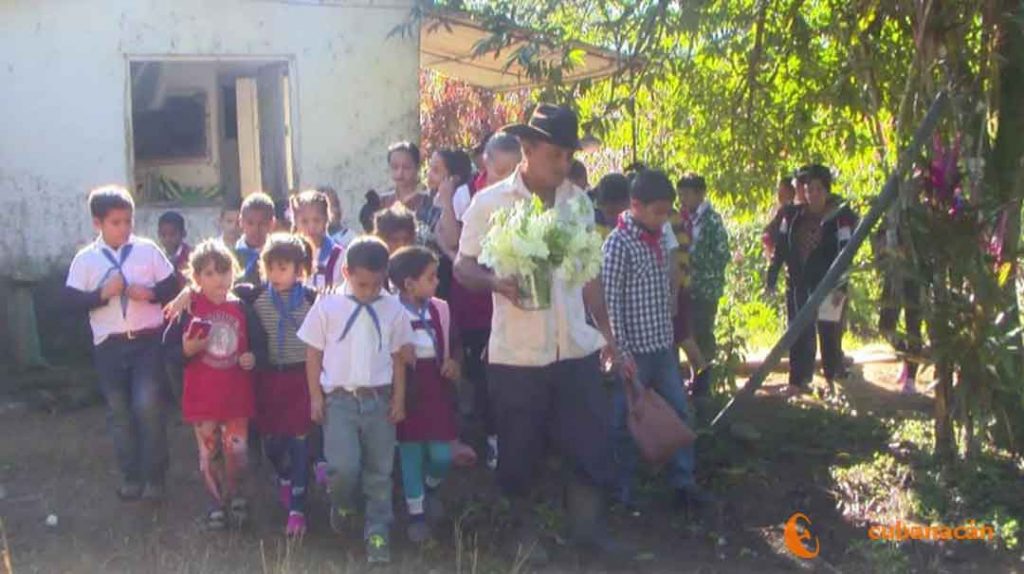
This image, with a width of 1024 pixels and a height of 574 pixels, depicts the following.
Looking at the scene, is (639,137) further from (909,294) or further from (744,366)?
(909,294)

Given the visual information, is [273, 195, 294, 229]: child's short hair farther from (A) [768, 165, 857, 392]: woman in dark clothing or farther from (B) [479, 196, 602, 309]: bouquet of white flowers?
(A) [768, 165, 857, 392]: woman in dark clothing

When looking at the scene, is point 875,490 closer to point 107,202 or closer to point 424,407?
point 424,407

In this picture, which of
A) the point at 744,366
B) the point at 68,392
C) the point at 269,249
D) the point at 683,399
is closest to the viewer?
the point at 269,249

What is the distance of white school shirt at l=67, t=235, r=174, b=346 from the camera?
278 inches

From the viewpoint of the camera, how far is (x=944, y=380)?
25.3ft

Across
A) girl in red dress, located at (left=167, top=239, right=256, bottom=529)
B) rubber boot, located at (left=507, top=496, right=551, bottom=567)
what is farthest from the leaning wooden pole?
girl in red dress, located at (left=167, top=239, right=256, bottom=529)

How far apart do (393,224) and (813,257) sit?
13.8 ft

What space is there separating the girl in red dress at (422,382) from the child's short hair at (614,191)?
163 centimetres

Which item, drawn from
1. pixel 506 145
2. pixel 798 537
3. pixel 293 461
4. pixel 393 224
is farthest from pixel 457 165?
pixel 798 537

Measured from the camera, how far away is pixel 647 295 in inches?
283

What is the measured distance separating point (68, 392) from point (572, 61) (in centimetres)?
400

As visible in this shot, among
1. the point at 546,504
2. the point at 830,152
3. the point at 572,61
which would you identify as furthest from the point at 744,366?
the point at 546,504

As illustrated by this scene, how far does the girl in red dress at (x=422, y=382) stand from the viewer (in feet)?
22.2

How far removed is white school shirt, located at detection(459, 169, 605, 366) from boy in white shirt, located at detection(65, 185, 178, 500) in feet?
6.06
